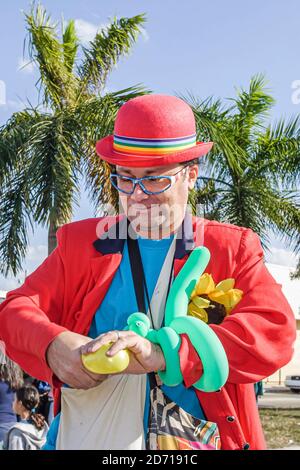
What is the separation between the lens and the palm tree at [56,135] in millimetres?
9336

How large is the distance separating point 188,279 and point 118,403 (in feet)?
1.24

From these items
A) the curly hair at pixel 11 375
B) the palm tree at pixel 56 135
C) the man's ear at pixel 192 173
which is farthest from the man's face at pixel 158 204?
the palm tree at pixel 56 135

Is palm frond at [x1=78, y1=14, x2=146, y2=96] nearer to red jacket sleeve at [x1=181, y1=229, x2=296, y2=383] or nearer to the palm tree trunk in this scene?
the palm tree trunk

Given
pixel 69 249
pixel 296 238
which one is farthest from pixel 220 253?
pixel 296 238

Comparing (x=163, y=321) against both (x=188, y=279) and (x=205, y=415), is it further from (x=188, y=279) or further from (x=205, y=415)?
(x=205, y=415)

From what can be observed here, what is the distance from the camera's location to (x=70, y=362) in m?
1.66

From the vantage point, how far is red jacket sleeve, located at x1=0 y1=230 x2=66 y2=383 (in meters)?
1.77

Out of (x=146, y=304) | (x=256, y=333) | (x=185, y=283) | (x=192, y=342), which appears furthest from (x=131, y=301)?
(x=256, y=333)

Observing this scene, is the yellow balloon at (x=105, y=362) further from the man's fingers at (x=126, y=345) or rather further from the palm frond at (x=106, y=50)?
the palm frond at (x=106, y=50)

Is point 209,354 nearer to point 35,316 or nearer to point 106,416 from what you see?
point 106,416

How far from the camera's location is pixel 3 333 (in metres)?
1.88

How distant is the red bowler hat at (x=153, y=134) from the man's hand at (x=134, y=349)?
19.6 inches

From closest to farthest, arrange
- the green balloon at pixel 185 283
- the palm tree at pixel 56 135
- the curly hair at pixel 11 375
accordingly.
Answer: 1. the green balloon at pixel 185 283
2. the curly hair at pixel 11 375
3. the palm tree at pixel 56 135

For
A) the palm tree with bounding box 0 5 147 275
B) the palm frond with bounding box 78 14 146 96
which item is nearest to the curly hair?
the palm tree with bounding box 0 5 147 275
